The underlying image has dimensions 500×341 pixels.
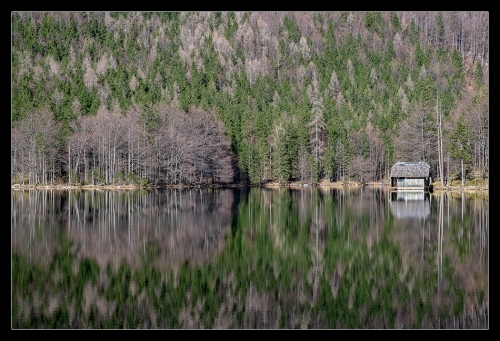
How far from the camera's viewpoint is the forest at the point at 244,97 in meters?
92.7

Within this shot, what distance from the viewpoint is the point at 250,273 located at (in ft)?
79.9

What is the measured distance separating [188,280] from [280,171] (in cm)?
7982

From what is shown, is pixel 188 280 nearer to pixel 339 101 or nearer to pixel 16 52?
pixel 339 101

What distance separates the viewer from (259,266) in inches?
1009

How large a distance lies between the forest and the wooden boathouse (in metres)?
2.49

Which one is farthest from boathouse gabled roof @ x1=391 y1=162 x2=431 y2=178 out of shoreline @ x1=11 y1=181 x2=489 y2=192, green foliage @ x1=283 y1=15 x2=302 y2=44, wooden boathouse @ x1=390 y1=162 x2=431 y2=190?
green foliage @ x1=283 y1=15 x2=302 y2=44

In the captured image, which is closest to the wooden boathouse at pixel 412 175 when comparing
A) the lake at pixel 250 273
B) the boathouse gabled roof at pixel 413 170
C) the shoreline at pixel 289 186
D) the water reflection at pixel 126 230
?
the boathouse gabled roof at pixel 413 170

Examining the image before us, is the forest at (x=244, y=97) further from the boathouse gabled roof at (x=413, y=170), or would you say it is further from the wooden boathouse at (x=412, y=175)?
the boathouse gabled roof at (x=413, y=170)

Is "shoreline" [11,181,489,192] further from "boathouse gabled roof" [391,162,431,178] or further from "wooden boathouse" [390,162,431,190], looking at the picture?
"boathouse gabled roof" [391,162,431,178]

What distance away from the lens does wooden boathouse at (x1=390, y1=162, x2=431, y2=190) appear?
7881 centimetres

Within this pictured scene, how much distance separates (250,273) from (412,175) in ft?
191

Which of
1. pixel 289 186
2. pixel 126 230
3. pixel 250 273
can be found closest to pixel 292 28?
pixel 289 186

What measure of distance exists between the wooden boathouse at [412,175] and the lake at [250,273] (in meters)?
38.8

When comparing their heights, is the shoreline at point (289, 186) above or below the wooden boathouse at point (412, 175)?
below
